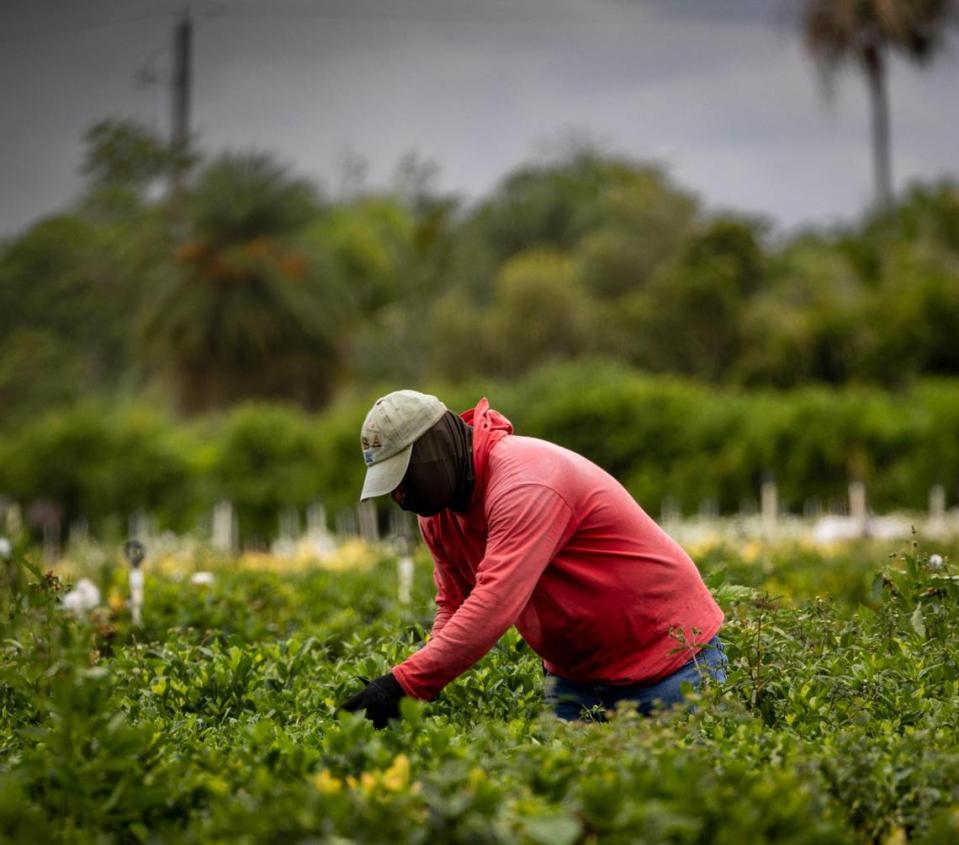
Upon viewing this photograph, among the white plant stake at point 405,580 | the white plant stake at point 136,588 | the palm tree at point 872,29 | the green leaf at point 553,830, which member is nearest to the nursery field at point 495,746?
the green leaf at point 553,830

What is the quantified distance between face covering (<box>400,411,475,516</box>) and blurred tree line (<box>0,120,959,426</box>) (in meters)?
19.6

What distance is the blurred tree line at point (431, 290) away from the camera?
25.2m

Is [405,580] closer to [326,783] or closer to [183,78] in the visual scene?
[326,783]

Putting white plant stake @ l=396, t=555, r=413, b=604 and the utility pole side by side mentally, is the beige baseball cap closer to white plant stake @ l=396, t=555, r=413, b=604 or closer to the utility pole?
white plant stake @ l=396, t=555, r=413, b=604

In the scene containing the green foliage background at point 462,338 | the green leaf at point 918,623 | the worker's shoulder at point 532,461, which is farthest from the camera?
the green foliage background at point 462,338

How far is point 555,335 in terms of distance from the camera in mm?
32844

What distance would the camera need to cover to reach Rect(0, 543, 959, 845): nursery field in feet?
9.52

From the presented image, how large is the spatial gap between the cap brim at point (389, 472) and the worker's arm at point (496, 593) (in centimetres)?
32

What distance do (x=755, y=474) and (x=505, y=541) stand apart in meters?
13.1

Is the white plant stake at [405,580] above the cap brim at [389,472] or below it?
below

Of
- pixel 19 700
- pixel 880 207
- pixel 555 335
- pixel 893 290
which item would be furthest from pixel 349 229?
pixel 19 700

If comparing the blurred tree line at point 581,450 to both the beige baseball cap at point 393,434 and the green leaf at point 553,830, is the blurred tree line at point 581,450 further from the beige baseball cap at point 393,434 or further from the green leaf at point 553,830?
the green leaf at point 553,830

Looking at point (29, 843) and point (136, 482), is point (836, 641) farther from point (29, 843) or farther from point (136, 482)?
point (136, 482)

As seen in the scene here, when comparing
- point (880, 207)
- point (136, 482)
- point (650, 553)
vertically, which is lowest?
point (136, 482)
